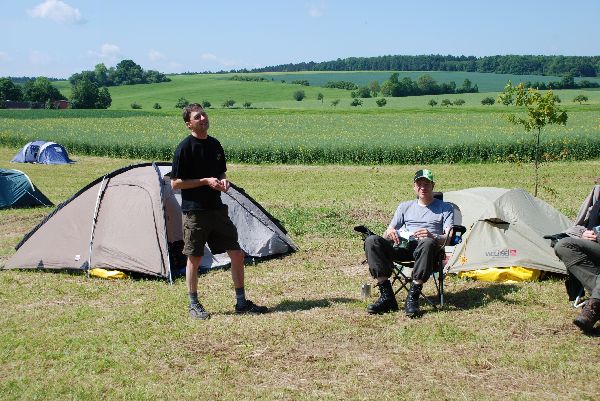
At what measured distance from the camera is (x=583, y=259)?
6.95 meters

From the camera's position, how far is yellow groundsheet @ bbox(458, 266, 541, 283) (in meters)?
8.57

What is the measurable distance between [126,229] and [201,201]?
7.96ft

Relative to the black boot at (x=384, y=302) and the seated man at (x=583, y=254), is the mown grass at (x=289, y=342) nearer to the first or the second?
the black boot at (x=384, y=302)

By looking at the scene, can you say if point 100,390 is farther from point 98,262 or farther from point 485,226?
point 485,226

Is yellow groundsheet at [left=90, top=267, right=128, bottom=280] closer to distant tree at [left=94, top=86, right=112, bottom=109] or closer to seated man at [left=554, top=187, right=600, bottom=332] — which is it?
seated man at [left=554, top=187, right=600, bottom=332]

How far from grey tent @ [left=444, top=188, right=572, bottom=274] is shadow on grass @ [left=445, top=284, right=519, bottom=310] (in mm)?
506

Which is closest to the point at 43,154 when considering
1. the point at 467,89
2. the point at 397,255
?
the point at 397,255

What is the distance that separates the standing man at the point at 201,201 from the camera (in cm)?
725

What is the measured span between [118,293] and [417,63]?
131915 millimetres

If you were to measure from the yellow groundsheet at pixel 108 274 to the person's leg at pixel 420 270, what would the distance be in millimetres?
3755

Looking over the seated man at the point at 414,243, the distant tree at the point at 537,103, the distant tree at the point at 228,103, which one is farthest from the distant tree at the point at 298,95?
the seated man at the point at 414,243

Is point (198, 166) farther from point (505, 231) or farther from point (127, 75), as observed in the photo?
point (127, 75)

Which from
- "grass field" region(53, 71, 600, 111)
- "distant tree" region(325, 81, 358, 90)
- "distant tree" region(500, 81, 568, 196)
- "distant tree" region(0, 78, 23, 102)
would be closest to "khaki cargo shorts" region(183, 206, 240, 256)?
"distant tree" region(500, 81, 568, 196)

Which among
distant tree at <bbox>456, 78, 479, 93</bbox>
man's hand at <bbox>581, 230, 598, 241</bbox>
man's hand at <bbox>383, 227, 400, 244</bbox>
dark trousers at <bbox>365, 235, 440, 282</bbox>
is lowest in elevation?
distant tree at <bbox>456, 78, 479, 93</bbox>
